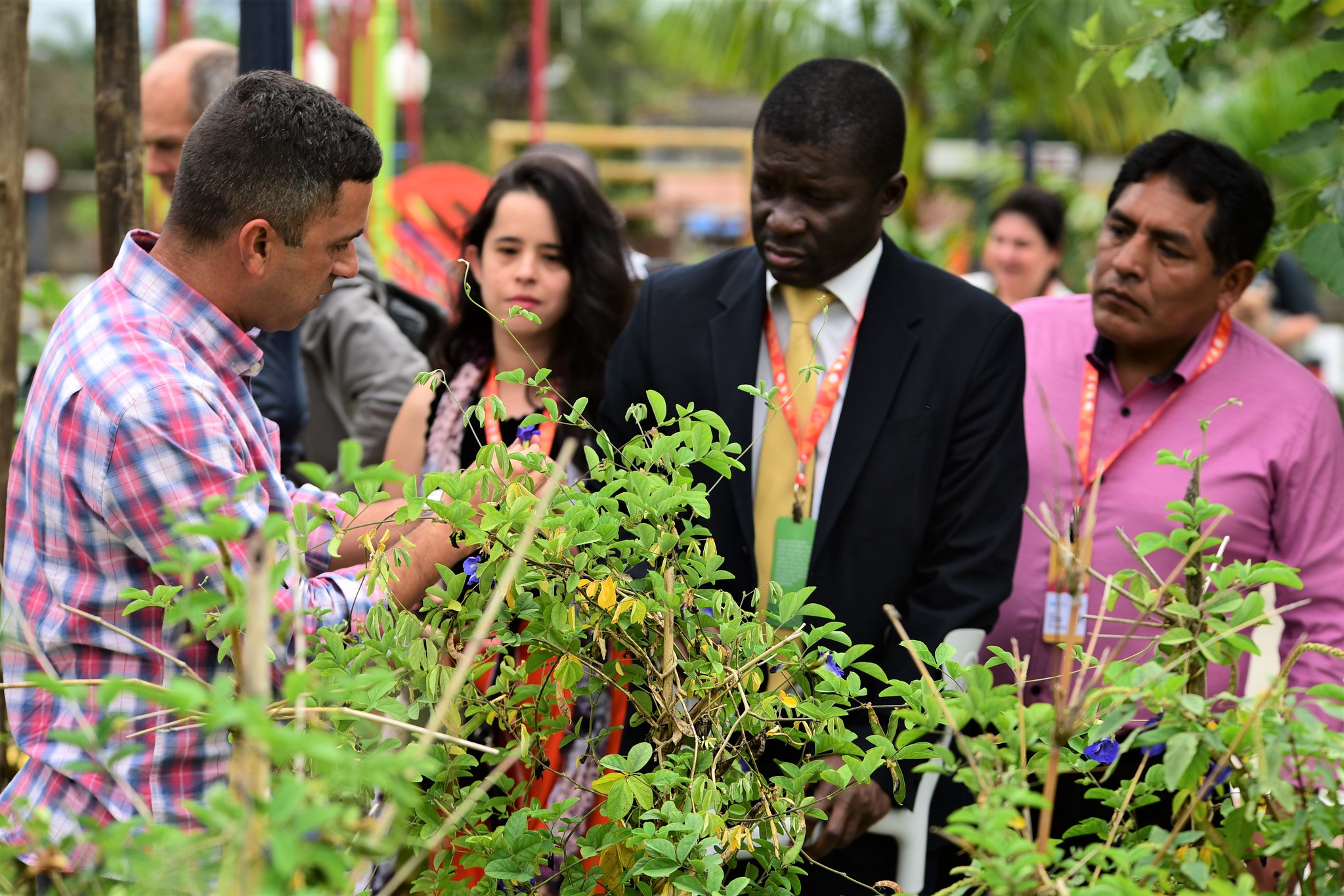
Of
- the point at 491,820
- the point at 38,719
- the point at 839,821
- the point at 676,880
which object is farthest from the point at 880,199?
the point at 38,719

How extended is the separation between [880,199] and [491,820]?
1.46 meters

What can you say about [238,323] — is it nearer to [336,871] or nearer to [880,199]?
[336,871]

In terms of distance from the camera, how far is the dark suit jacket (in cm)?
258

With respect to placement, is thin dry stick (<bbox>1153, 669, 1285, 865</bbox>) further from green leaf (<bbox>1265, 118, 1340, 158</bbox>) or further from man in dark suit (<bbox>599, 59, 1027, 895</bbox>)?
green leaf (<bbox>1265, 118, 1340, 158</bbox>)

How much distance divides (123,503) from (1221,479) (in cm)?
215

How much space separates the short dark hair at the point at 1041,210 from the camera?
6.06 m

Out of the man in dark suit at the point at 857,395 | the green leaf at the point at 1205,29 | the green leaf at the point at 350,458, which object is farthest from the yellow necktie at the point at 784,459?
the green leaf at the point at 350,458

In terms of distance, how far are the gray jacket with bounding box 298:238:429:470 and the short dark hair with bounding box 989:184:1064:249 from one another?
3.22 metres

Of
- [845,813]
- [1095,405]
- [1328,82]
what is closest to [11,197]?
[845,813]

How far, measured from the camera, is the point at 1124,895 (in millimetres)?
1266

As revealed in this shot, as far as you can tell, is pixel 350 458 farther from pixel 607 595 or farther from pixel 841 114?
pixel 841 114

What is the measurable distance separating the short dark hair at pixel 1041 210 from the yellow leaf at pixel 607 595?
4855 mm

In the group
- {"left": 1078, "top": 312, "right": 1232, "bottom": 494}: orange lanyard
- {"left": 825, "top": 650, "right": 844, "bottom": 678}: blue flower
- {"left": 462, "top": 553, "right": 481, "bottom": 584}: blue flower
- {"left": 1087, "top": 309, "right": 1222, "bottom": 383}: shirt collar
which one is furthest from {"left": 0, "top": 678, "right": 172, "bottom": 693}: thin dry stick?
{"left": 1087, "top": 309, "right": 1222, "bottom": 383}: shirt collar

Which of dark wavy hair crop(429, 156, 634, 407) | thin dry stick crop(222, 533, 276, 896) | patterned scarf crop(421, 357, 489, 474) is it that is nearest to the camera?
thin dry stick crop(222, 533, 276, 896)
